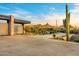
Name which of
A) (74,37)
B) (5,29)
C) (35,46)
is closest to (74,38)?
(74,37)

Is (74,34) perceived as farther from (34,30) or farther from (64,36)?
(34,30)

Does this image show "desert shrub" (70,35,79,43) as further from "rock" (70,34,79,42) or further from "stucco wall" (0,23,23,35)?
"stucco wall" (0,23,23,35)

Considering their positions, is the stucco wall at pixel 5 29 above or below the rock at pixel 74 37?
above

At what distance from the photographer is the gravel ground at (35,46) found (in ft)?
8.31

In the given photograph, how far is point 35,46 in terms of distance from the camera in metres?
2.58

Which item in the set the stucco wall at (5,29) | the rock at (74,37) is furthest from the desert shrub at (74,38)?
the stucco wall at (5,29)

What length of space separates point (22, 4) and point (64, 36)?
0.72 metres

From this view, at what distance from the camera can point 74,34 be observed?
102 inches

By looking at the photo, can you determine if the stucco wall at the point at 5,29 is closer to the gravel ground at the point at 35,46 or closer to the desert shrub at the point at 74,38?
the gravel ground at the point at 35,46

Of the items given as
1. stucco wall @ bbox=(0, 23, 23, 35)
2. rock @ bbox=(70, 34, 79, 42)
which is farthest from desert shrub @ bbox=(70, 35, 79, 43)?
stucco wall @ bbox=(0, 23, 23, 35)

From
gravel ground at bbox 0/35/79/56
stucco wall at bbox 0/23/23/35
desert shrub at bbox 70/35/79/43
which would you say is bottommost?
gravel ground at bbox 0/35/79/56

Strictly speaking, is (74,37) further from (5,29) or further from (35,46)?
(5,29)

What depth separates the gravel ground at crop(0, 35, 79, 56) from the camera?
253 centimetres

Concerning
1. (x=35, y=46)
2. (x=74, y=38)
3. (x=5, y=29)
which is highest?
(x=5, y=29)
